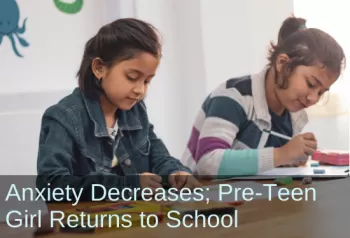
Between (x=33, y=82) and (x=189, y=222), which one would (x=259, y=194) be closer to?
(x=189, y=222)

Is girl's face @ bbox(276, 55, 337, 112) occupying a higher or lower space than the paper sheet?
higher

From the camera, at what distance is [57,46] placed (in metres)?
0.87

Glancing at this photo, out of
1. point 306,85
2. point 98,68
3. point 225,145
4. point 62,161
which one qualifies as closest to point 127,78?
point 98,68

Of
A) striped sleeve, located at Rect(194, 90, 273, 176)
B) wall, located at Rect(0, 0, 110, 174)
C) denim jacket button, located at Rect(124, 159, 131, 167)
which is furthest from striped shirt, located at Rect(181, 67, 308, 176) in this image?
wall, located at Rect(0, 0, 110, 174)

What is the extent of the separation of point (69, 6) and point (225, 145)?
350mm

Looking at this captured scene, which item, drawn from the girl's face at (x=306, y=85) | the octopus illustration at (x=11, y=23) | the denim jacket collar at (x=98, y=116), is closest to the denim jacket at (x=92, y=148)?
the denim jacket collar at (x=98, y=116)

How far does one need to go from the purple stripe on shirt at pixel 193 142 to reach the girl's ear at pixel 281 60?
195 millimetres

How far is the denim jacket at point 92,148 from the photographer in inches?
30.4

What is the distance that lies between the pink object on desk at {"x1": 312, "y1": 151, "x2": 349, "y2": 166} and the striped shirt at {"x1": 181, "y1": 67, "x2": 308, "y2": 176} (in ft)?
0.19

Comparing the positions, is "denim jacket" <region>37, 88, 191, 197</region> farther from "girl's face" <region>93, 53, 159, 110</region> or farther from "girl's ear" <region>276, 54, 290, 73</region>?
"girl's ear" <region>276, 54, 290, 73</region>

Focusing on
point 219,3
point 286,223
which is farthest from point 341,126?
point 286,223

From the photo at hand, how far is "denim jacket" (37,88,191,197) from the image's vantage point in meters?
0.77

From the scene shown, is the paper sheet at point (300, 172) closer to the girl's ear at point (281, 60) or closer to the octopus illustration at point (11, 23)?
the girl's ear at point (281, 60)

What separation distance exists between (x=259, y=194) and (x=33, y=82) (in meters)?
0.36
